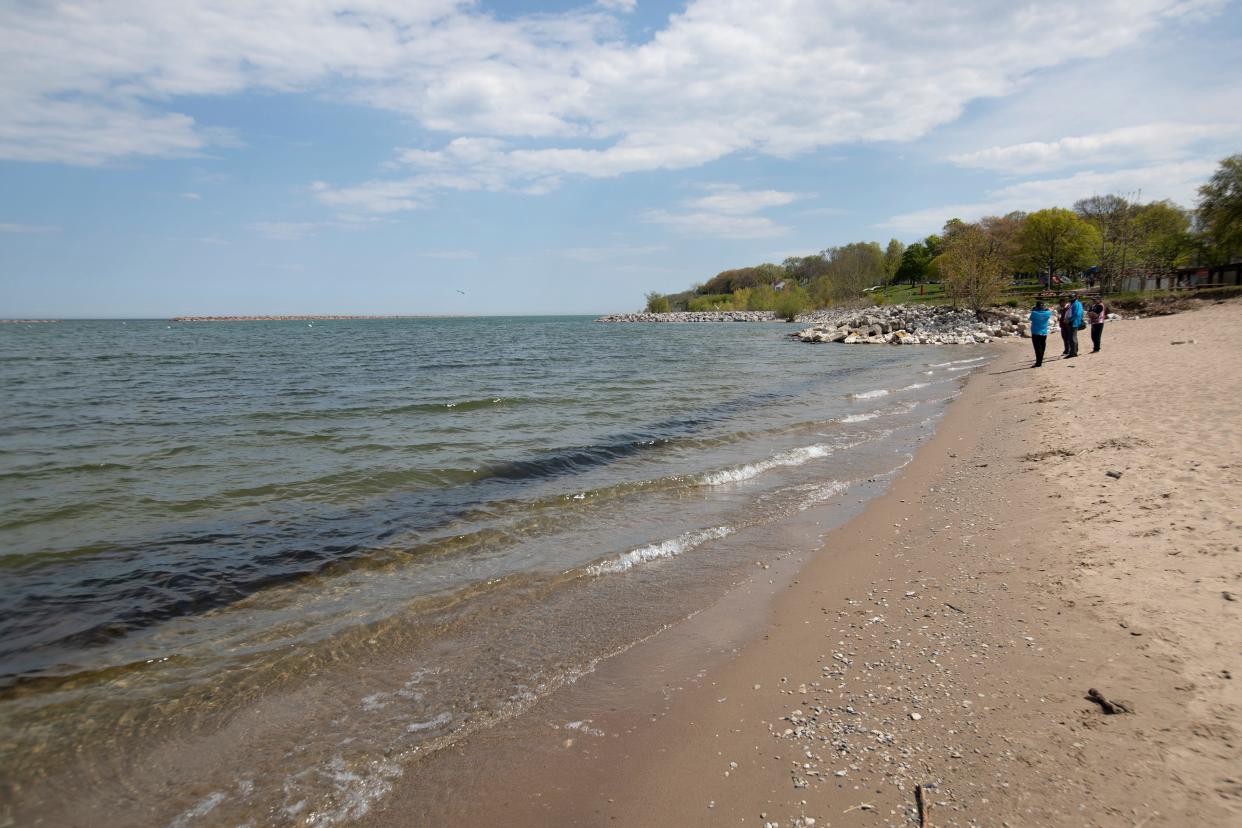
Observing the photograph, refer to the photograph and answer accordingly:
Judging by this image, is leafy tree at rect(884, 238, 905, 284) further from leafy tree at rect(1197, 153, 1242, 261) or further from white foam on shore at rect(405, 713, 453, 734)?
white foam on shore at rect(405, 713, 453, 734)

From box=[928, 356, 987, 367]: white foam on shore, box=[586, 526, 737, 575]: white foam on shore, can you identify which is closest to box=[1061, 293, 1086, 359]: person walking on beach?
box=[928, 356, 987, 367]: white foam on shore

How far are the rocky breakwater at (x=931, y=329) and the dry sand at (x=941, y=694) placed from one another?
4242 cm

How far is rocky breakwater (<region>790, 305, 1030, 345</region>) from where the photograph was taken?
44.5 meters

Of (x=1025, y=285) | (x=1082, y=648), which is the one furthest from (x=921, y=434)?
(x=1025, y=285)

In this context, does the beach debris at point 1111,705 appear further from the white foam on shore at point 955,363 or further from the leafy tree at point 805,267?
the leafy tree at point 805,267

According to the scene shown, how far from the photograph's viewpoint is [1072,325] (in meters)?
21.4

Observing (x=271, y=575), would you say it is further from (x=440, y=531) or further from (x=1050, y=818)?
(x=1050, y=818)

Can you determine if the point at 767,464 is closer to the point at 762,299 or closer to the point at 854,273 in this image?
the point at 854,273

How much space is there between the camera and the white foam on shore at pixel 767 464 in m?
10.2

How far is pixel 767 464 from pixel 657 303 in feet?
475

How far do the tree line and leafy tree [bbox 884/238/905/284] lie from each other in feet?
6.32

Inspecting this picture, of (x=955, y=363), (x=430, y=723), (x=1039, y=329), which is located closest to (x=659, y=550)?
(x=430, y=723)

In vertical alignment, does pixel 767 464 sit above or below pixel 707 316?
below

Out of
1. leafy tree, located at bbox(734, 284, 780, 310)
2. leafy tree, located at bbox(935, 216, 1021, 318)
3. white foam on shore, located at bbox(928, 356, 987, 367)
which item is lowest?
white foam on shore, located at bbox(928, 356, 987, 367)
